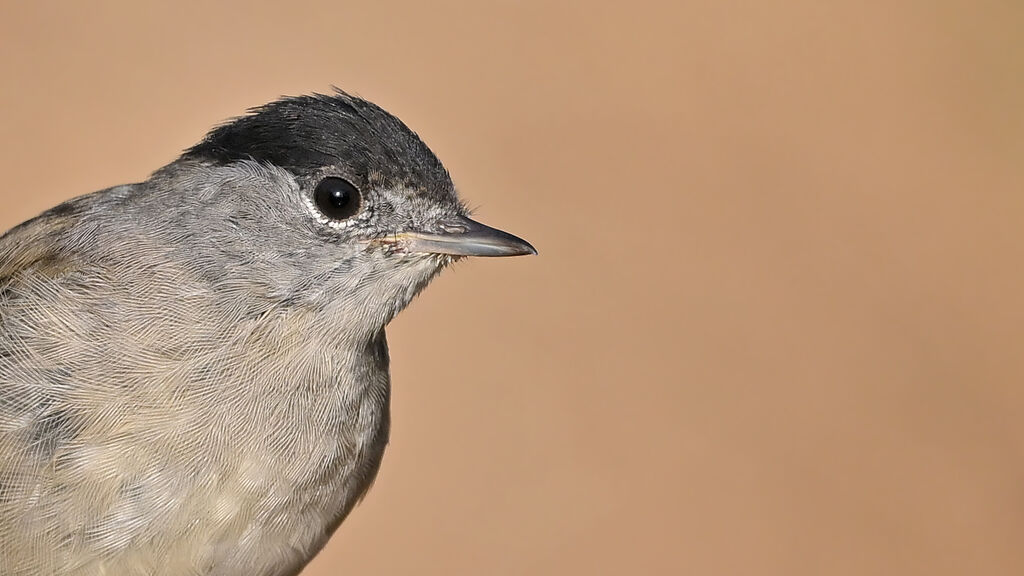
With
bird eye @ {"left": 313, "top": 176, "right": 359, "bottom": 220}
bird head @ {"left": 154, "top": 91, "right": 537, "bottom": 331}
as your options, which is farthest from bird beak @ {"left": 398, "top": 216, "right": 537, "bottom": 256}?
bird eye @ {"left": 313, "top": 176, "right": 359, "bottom": 220}

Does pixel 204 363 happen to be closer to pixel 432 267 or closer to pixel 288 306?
pixel 288 306

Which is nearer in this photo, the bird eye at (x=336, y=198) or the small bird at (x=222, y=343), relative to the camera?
the small bird at (x=222, y=343)

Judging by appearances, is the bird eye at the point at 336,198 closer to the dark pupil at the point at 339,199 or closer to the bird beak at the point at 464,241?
the dark pupil at the point at 339,199

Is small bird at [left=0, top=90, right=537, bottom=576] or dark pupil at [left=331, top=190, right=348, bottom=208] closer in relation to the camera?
small bird at [left=0, top=90, right=537, bottom=576]

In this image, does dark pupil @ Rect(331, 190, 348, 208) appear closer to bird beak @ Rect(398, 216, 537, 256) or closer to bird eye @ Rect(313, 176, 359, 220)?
bird eye @ Rect(313, 176, 359, 220)

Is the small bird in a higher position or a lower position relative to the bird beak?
lower

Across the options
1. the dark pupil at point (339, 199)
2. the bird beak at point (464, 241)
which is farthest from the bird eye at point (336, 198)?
the bird beak at point (464, 241)

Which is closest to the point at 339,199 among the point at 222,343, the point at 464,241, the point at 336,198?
the point at 336,198
